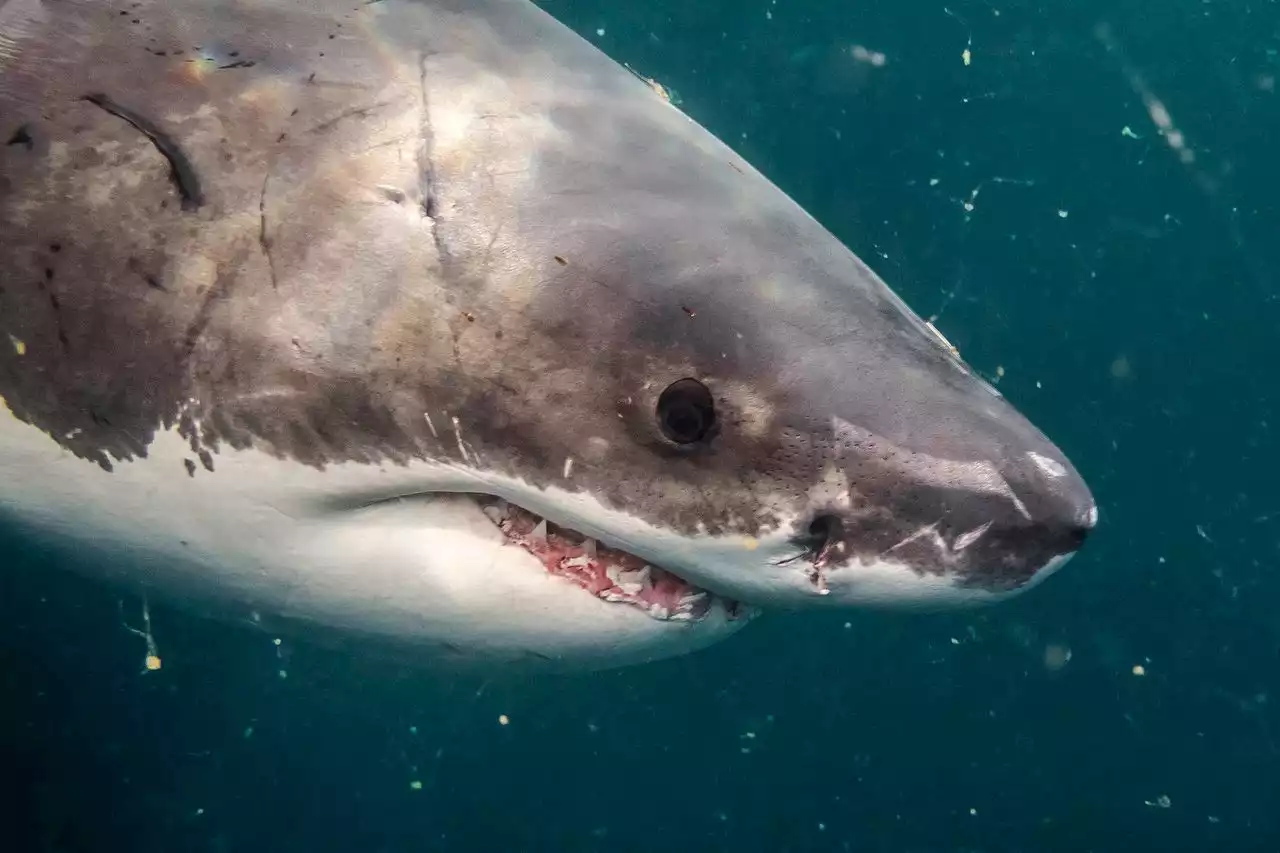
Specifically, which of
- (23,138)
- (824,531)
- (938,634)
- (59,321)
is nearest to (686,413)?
(824,531)

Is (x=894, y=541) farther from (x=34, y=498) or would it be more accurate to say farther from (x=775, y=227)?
(x=34, y=498)

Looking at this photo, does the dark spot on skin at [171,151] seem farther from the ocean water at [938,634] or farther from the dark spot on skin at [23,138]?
the ocean water at [938,634]

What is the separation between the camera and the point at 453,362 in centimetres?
184

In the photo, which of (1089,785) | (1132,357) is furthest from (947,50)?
(1089,785)

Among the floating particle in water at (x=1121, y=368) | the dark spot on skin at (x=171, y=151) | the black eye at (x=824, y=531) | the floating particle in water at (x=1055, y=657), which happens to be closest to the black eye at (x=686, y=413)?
the black eye at (x=824, y=531)

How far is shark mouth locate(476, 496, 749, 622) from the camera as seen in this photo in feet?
Result: 6.48

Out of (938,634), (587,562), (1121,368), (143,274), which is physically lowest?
(938,634)

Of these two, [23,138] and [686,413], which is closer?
[686,413]

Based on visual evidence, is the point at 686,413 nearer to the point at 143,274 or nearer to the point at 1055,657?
the point at 143,274

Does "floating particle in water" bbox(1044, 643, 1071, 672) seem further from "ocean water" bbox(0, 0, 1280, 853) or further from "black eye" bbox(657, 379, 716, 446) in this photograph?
"black eye" bbox(657, 379, 716, 446)

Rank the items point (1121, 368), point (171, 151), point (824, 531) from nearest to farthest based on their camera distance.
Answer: point (824, 531) < point (171, 151) < point (1121, 368)

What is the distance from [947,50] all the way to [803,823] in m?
7.51

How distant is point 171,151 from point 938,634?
816 centimetres

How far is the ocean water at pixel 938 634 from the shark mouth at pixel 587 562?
5.01m
